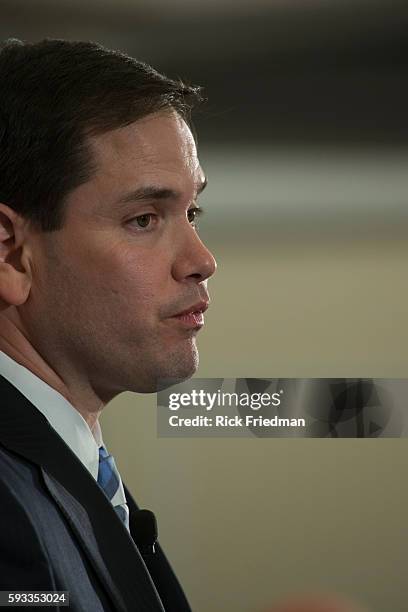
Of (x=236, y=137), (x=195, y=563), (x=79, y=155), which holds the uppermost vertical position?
(x=236, y=137)

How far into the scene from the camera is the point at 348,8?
128 centimetres

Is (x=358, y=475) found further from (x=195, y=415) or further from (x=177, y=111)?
(x=177, y=111)

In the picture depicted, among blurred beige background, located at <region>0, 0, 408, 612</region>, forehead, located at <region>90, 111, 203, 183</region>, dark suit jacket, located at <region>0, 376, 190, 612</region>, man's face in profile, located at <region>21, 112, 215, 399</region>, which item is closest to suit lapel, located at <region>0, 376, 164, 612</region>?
dark suit jacket, located at <region>0, 376, 190, 612</region>

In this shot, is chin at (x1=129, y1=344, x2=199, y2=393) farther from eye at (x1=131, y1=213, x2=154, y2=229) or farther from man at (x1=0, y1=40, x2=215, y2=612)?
eye at (x1=131, y1=213, x2=154, y2=229)

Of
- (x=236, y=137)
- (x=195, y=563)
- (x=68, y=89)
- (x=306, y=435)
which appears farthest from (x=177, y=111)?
(x=195, y=563)

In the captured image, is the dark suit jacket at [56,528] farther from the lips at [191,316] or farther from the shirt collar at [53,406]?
the lips at [191,316]

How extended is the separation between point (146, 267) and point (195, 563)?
0.68 meters

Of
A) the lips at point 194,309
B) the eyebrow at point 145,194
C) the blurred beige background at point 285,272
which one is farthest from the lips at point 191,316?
the blurred beige background at point 285,272

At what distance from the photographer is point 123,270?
2.41 feet

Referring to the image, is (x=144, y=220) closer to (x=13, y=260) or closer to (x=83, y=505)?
(x=13, y=260)

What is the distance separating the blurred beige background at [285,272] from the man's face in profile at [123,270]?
53 cm

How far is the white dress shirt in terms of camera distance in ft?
2.35

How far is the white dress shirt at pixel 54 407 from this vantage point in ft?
2.35

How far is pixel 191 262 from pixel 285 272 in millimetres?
547
